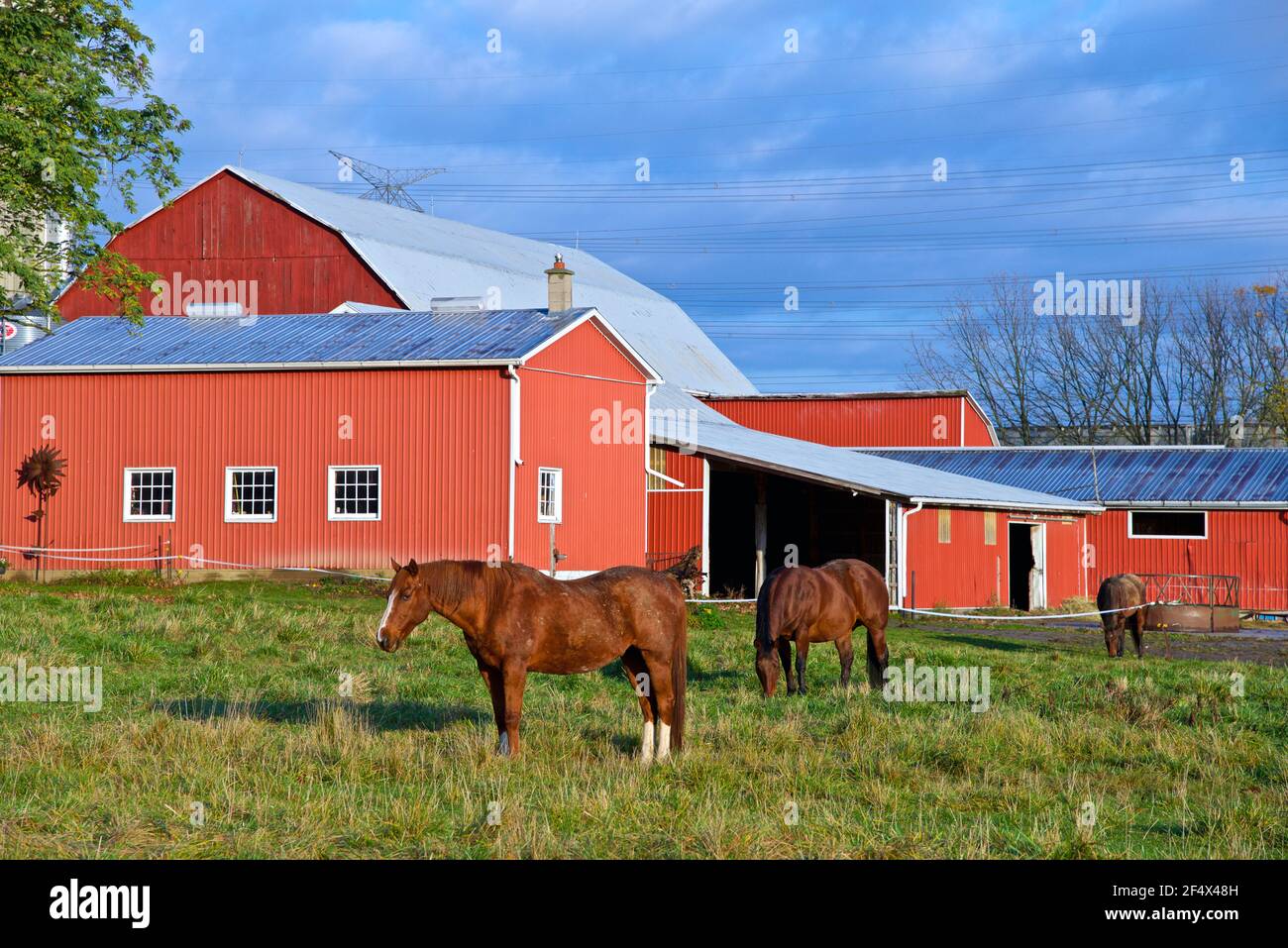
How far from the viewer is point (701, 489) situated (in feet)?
110

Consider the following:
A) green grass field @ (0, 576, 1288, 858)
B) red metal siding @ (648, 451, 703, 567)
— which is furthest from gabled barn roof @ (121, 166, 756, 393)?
green grass field @ (0, 576, 1288, 858)

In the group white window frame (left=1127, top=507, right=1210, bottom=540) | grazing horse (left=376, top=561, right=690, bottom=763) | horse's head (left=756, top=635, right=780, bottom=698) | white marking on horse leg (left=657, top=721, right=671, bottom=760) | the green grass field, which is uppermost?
white window frame (left=1127, top=507, right=1210, bottom=540)

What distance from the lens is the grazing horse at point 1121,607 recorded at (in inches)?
870

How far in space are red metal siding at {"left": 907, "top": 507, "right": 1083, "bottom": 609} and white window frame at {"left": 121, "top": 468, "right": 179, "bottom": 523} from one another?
1550 centimetres

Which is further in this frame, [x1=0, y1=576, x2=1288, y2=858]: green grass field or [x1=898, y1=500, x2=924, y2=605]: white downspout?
[x1=898, y1=500, x2=924, y2=605]: white downspout

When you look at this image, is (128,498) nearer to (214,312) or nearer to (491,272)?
(214,312)

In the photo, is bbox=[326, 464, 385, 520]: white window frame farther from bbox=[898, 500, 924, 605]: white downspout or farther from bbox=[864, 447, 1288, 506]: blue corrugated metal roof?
bbox=[864, 447, 1288, 506]: blue corrugated metal roof

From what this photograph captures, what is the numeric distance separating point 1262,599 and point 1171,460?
629 cm

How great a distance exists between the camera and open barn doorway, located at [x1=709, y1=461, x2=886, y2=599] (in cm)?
3678

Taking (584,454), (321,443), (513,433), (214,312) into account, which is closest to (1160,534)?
(584,454)

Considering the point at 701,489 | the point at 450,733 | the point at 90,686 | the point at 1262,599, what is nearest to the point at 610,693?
the point at 450,733

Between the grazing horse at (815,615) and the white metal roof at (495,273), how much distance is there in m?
21.4
